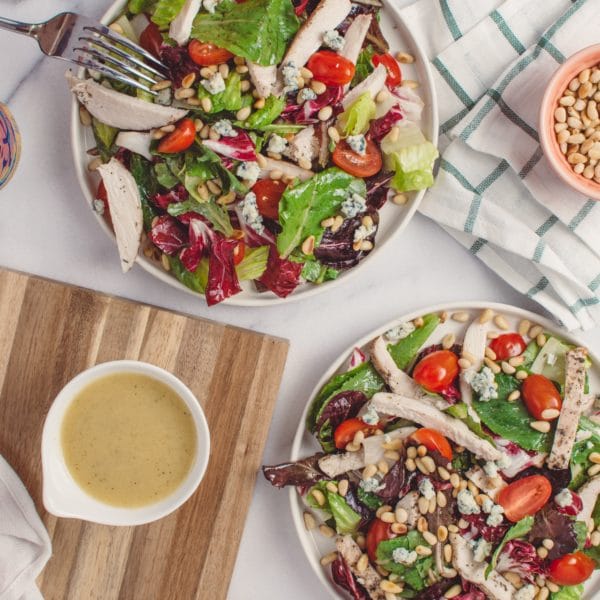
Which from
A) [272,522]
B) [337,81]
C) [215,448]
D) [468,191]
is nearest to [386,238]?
[468,191]

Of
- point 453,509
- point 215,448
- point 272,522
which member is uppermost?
point 453,509

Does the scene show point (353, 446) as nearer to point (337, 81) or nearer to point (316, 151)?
point (316, 151)

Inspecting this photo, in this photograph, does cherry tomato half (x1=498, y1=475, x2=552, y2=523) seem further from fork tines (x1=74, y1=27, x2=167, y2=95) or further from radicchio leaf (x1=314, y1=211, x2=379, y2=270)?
fork tines (x1=74, y1=27, x2=167, y2=95)

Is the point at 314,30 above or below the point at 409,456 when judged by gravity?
above

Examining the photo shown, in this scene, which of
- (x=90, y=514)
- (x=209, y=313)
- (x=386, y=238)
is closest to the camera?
(x=90, y=514)

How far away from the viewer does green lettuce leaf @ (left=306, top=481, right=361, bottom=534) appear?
2.54m

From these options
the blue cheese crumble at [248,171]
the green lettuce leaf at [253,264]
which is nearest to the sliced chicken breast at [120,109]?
the blue cheese crumble at [248,171]

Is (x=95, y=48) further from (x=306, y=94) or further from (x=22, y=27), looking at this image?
(x=306, y=94)

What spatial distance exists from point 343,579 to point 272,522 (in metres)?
0.33

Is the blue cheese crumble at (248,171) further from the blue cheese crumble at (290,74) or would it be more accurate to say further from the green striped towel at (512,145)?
the green striped towel at (512,145)

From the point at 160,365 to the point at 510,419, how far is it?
110 cm

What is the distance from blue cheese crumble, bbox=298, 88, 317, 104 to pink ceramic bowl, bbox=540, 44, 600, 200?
0.67 metres

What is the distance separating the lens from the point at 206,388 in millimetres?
2564

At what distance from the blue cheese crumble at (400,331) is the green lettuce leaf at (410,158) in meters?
0.42
